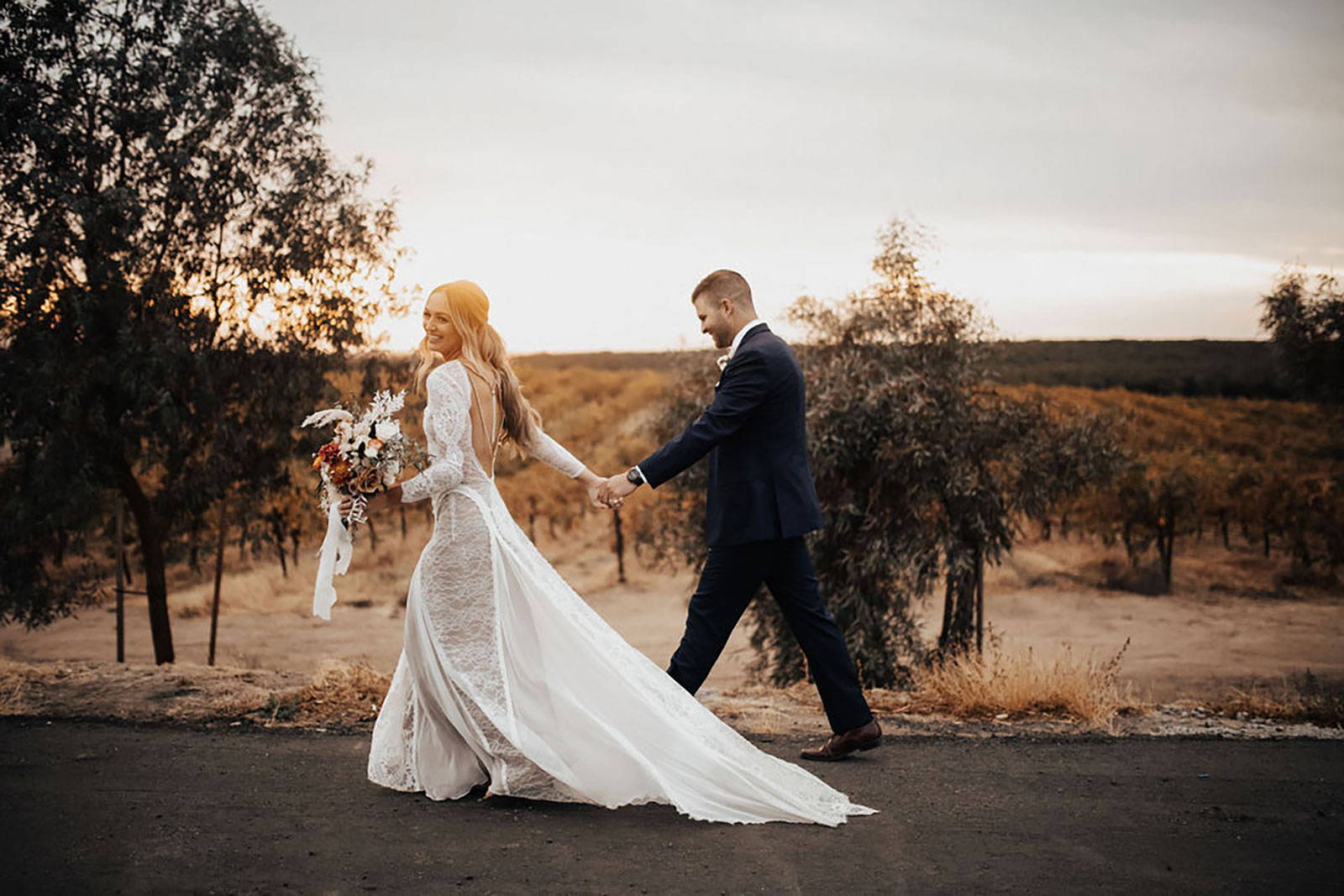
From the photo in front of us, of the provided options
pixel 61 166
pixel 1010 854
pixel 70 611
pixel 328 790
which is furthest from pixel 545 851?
pixel 70 611

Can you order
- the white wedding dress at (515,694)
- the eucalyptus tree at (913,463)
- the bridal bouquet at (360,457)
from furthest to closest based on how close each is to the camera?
1. the eucalyptus tree at (913,463)
2. the bridal bouquet at (360,457)
3. the white wedding dress at (515,694)

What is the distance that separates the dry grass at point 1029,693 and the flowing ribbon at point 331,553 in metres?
3.77

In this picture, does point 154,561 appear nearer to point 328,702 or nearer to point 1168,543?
point 328,702

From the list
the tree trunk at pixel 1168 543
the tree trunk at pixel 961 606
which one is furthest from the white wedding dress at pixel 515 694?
the tree trunk at pixel 1168 543

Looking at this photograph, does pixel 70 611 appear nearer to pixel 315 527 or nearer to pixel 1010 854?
pixel 1010 854

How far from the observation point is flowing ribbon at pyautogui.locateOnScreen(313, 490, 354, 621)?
5.08 m

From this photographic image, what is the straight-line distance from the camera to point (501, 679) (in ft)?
16.4

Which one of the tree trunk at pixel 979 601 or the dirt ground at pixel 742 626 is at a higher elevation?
the tree trunk at pixel 979 601

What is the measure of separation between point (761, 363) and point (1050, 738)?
2698mm

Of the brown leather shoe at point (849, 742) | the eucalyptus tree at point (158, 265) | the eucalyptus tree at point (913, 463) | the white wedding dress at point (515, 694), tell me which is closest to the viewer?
the white wedding dress at point (515, 694)

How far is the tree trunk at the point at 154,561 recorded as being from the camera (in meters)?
12.3

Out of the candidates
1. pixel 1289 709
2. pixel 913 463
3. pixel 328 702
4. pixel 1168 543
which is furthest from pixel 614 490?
pixel 1168 543

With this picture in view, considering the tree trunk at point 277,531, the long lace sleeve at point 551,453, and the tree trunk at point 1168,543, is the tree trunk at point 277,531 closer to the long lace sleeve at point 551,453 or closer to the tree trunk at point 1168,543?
the long lace sleeve at point 551,453

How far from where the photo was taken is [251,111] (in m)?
11.8
